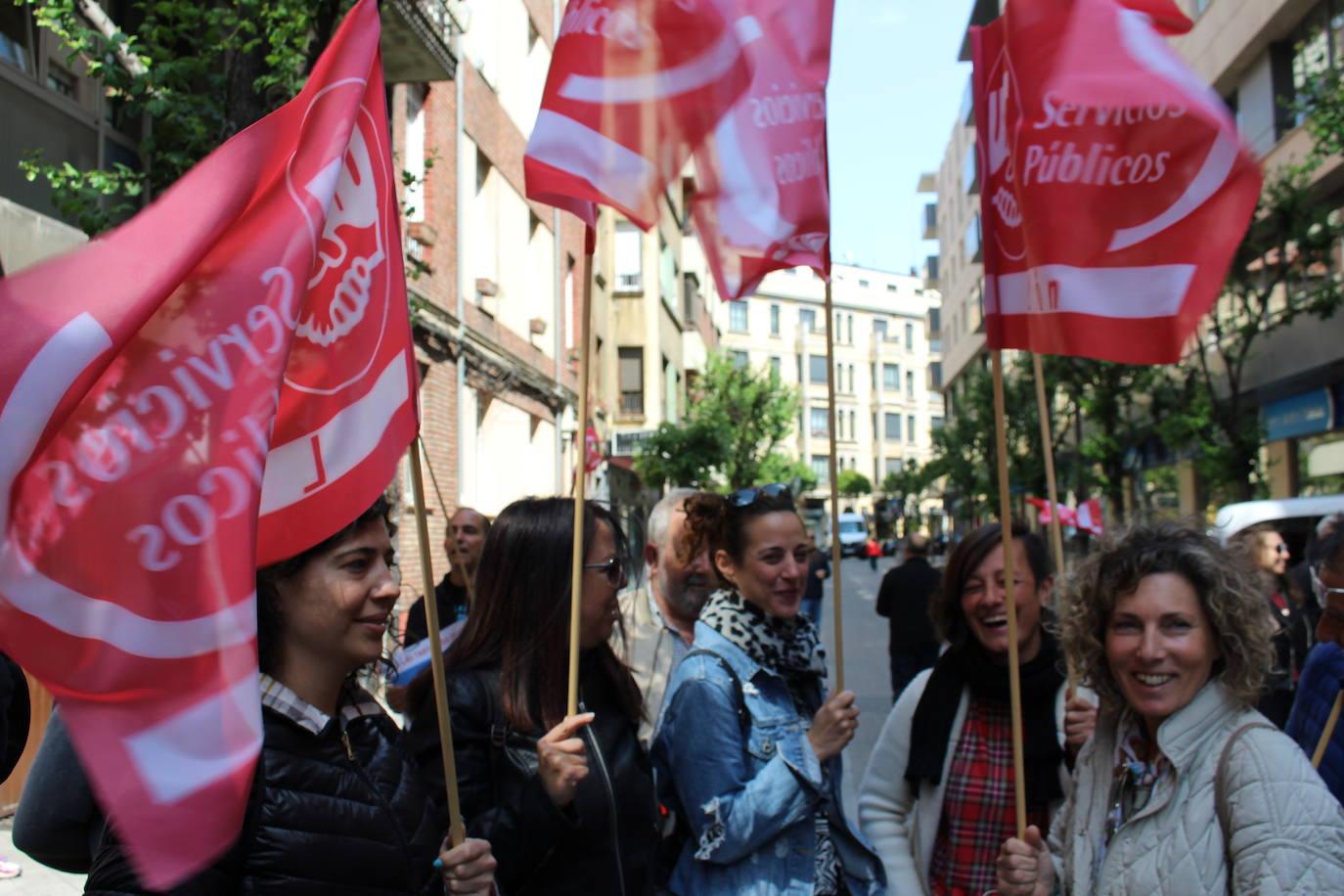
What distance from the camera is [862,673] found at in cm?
1678

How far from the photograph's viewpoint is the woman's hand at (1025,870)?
3.02 metres

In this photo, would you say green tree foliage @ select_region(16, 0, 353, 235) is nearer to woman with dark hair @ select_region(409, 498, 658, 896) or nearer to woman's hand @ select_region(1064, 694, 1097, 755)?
woman with dark hair @ select_region(409, 498, 658, 896)

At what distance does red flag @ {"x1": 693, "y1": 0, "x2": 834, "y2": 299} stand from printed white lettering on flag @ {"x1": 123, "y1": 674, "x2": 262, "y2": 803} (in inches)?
89.5

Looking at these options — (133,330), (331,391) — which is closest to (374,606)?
(331,391)

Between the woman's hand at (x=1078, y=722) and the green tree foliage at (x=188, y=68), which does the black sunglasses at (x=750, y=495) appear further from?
the green tree foliage at (x=188, y=68)

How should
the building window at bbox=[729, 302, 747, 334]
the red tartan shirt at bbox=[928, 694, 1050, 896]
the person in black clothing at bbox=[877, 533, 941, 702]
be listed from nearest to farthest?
1. the red tartan shirt at bbox=[928, 694, 1050, 896]
2. the person in black clothing at bbox=[877, 533, 941, 702]
3. the building window at bbox=[729, 302, 747, 334]

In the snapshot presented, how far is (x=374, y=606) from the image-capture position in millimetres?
2492

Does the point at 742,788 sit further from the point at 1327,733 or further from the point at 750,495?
the point at 1327,733

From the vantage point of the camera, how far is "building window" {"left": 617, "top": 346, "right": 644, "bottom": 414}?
34.3 metres

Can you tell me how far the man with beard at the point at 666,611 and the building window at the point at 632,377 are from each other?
28790mm

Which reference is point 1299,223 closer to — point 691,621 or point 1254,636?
point 691,621

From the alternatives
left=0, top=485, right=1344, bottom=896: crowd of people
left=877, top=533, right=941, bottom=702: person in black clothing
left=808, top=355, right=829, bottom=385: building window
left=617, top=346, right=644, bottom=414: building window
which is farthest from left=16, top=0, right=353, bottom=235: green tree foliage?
left=808, top=355, right=829, bottom=385: building window

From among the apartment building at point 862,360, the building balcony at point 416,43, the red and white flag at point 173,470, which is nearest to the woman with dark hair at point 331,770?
the red and white flag at point 173,470

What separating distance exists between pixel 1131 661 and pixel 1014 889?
0.65m
